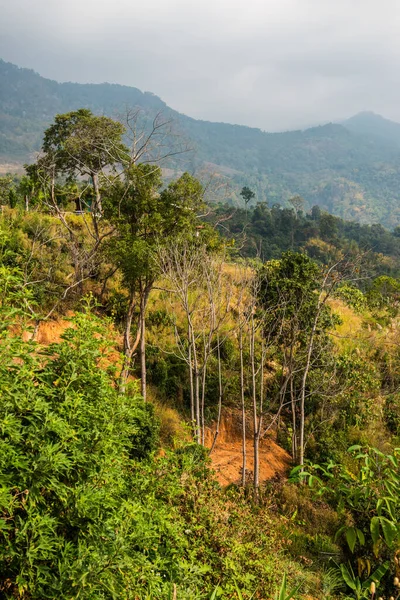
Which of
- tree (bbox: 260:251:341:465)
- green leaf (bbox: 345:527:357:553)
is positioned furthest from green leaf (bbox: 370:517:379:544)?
tree (bbox: 260:251:341:465)

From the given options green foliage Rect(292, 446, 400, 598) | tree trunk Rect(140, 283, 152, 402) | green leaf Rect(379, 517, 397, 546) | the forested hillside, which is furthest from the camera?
tree trunk Rect(140, 283, 152, 402)

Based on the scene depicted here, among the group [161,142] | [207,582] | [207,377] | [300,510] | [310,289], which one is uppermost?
[161,142]

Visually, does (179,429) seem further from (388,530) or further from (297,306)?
(388,530)

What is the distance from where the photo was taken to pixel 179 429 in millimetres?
8266

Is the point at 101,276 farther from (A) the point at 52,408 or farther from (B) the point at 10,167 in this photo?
(B) the point at 10,167

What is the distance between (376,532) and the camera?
420 cm

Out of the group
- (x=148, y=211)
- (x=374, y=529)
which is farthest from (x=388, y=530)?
(x=148, y=211)

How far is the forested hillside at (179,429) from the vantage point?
2.47 m

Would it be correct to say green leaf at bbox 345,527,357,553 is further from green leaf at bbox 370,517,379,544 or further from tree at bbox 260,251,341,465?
tree at bbox 260,251,341,465

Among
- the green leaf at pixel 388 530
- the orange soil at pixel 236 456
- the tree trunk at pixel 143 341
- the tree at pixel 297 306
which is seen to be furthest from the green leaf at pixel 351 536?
the tree trunk at pixel 143 341

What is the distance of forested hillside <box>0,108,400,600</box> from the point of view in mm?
Answer: 2473

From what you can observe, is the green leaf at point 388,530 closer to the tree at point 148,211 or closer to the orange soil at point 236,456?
the orange soil at point 236,456

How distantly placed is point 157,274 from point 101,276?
15.8 ft

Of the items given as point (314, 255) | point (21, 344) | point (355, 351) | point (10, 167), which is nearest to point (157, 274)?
point (21, 344)
